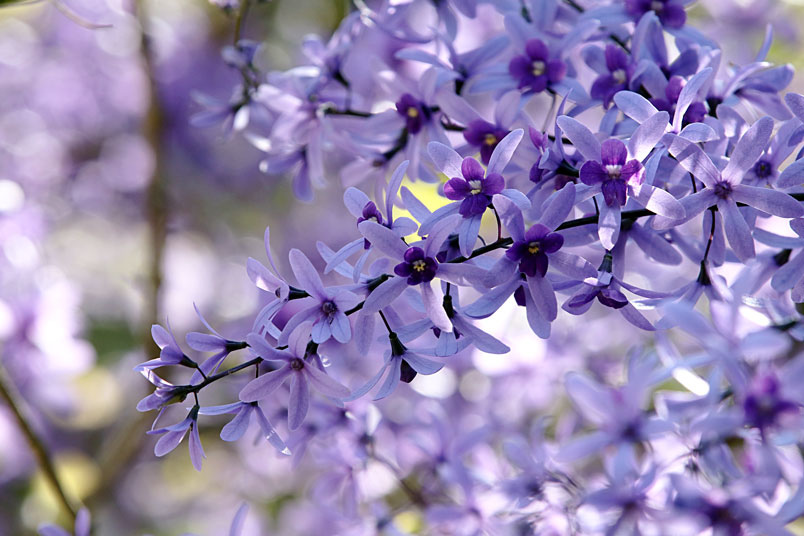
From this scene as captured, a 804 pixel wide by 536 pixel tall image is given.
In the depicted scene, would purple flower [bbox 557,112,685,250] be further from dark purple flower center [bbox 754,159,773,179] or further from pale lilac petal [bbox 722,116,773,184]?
dark purple flower center [bbox 754,159,773,179]

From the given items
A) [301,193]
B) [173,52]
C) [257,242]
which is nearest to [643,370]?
[301,193]

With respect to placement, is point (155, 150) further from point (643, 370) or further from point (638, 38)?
point (643, 370)

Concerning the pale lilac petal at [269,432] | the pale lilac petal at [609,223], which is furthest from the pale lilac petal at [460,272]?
the pale lilac petal at [269,432]

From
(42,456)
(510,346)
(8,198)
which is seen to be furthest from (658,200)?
(8,198)

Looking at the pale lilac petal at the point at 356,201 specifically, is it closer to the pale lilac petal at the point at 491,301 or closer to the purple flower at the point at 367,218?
the purple flower at the point at 367,218

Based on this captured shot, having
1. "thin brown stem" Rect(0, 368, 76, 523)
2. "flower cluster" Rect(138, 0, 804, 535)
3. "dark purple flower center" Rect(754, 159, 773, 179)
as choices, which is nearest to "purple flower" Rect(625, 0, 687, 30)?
"flower cluster" Rect(138, 0, 804, 535)

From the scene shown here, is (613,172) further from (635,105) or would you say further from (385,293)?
(385,293)
